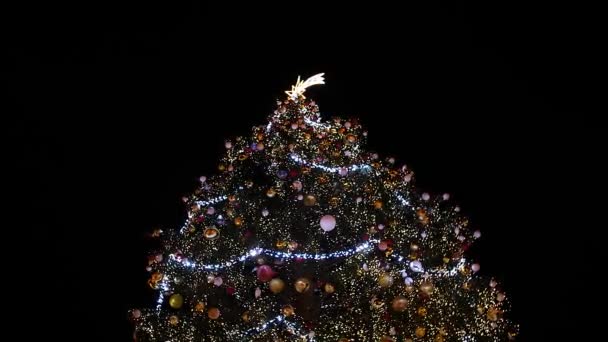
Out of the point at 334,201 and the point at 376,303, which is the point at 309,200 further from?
the point at 376,303

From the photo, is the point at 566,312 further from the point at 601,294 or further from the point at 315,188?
the point at 315,188

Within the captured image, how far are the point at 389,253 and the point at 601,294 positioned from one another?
13.1 feet

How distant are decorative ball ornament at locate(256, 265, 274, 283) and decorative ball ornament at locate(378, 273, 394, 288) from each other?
0.82 meters

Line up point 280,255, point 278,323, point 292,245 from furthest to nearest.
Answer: point 280,255, point 292,245, point 278,323

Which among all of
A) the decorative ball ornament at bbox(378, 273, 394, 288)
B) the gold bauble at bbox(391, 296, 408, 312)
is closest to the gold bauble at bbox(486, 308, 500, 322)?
the gold bauble at bbox(391, 296, 408, 312)

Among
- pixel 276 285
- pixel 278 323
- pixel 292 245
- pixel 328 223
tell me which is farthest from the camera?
pixel 292 245

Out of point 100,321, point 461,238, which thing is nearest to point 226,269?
point 461,238

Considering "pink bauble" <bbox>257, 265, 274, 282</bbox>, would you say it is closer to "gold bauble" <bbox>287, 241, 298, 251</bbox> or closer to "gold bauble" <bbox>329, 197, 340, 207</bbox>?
"gold bauble" <bbox>287, 241, 298, 251</bbox>

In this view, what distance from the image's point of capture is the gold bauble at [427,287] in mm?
3844

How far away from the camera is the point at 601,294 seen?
6375 mm

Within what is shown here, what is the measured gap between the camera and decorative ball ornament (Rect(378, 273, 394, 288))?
12.2ft

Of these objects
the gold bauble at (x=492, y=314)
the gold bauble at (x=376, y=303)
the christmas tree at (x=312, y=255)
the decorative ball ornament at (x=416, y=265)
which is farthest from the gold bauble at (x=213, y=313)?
the gold bauble at (x=492, y=314)

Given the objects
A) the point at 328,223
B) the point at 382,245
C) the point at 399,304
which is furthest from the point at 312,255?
the point at 399,304

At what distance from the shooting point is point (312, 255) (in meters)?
3.90
